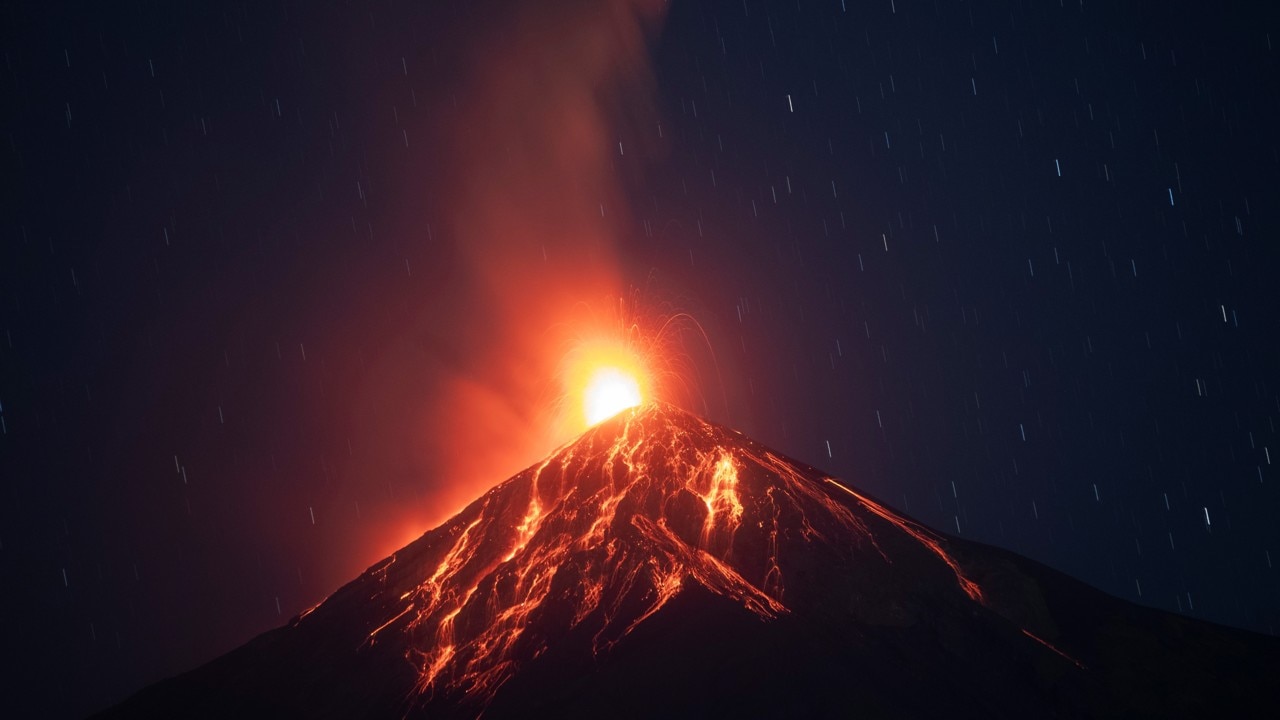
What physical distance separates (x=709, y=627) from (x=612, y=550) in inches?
748

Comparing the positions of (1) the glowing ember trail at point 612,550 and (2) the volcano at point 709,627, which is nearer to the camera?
(2) the volcano at point 709,627

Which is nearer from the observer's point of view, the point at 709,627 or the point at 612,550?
the point at 709,627

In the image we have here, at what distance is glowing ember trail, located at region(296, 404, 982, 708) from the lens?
71.3 m

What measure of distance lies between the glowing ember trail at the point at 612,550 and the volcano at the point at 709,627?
283 mm

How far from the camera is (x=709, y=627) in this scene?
62688mm

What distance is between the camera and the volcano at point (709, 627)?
194ft

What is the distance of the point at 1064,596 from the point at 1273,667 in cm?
1718

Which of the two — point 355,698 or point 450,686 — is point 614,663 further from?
point 355,698

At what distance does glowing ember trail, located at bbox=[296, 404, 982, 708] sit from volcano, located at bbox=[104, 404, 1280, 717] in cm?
28

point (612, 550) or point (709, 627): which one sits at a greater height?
point (612, 550)

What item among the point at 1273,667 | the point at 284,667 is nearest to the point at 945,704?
the point at 1273,667

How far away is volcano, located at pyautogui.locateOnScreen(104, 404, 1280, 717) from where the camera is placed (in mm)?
59094

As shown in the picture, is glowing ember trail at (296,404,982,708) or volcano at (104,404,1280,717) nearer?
volcano at (104,404,1280,717)

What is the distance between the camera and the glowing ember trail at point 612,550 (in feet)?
234
